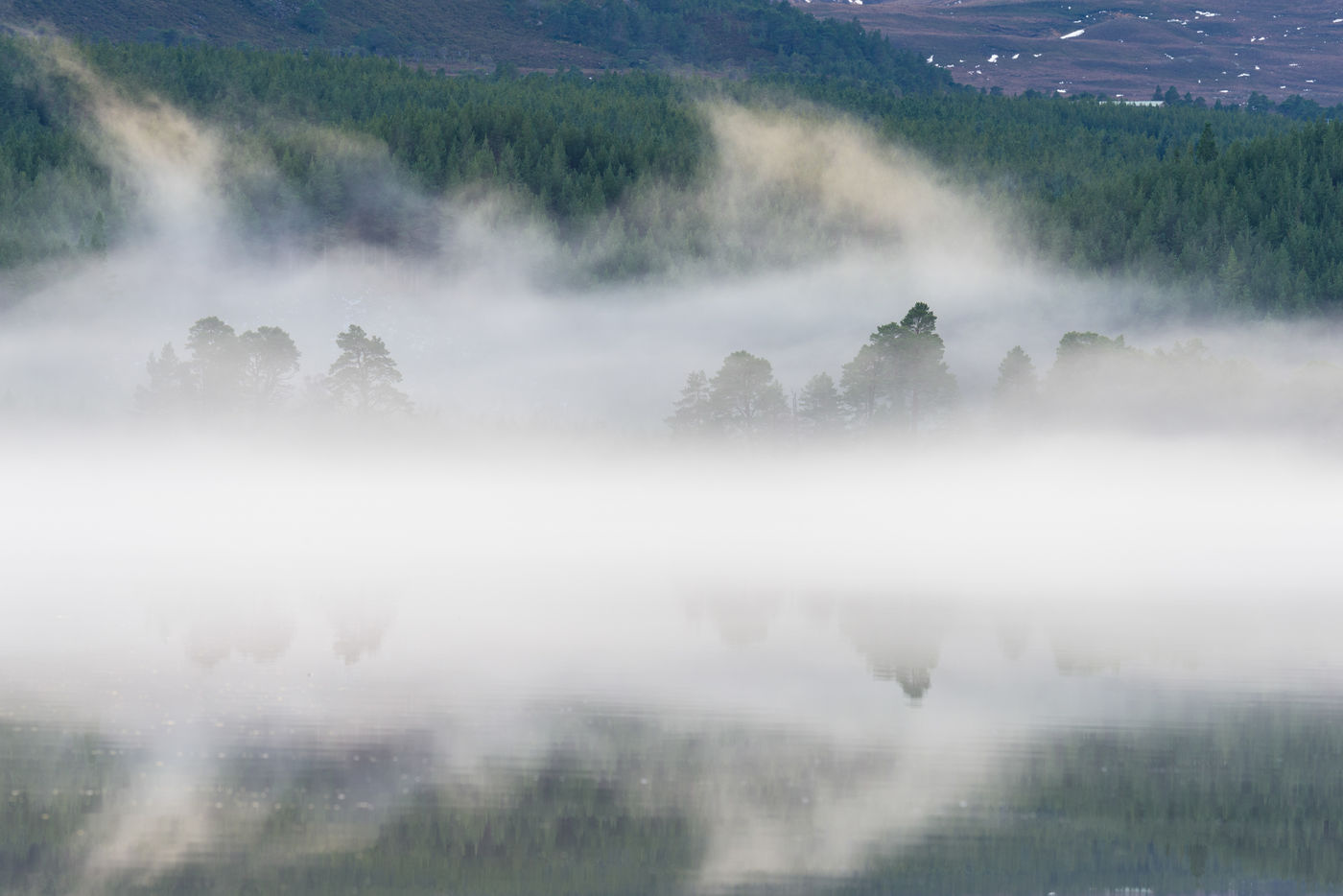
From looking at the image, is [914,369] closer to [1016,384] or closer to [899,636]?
[1016,384]

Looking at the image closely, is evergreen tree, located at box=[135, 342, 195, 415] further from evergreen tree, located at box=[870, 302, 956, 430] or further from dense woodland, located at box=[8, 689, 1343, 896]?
dense woodland, located at box=[8, 689, 1343, 896]

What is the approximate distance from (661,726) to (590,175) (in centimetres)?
14433

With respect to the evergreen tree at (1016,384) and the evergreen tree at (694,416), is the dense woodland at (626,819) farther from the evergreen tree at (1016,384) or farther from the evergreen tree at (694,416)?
the evergreen tree at (1016,384)

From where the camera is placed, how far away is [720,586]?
54469mm

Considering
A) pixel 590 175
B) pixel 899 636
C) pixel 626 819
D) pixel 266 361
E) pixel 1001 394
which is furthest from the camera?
pixel 590 175

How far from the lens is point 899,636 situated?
41719 mm

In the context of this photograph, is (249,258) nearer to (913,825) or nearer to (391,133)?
(391,133)

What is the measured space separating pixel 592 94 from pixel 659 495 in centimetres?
9386

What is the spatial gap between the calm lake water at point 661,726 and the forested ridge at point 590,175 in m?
91.5

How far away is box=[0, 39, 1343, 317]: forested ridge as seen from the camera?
15175 centimetres

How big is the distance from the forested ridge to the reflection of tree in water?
4149 inches

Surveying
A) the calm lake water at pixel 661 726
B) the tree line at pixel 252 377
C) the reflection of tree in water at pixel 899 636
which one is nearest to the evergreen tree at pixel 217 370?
the tree line at pixel 252 377

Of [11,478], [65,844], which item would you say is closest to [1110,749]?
[65,844]

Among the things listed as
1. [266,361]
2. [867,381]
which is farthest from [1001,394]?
[266,361]
